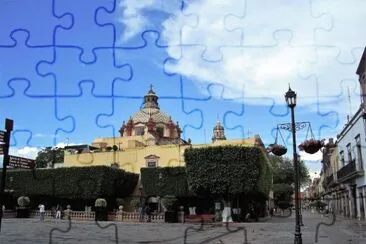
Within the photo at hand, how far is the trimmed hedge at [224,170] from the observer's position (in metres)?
46.2

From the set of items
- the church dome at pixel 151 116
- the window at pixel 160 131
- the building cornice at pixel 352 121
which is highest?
the church dome at pixel 151 116

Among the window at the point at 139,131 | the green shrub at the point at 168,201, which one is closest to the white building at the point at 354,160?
the green shrub at the point at 168,201

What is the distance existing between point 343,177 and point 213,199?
41.1ft

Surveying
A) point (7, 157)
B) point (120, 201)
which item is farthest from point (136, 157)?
point (7, 157)

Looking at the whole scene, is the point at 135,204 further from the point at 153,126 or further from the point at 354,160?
the point at 354,160

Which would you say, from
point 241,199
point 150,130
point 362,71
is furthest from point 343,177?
point 150,130

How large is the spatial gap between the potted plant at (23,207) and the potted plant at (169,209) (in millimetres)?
13146

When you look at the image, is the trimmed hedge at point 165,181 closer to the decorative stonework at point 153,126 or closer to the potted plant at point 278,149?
the decorative stonework at point 153,126

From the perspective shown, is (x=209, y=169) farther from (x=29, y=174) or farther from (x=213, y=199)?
(x=29, y=174)

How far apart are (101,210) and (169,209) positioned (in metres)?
6.50

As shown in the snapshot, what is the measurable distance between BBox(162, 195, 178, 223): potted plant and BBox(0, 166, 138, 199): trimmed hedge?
6931 millimetres

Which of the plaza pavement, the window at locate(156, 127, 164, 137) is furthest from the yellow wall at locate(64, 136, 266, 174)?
the plaza pavement

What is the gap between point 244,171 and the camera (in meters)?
46.3

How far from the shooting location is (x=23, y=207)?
50938mm
